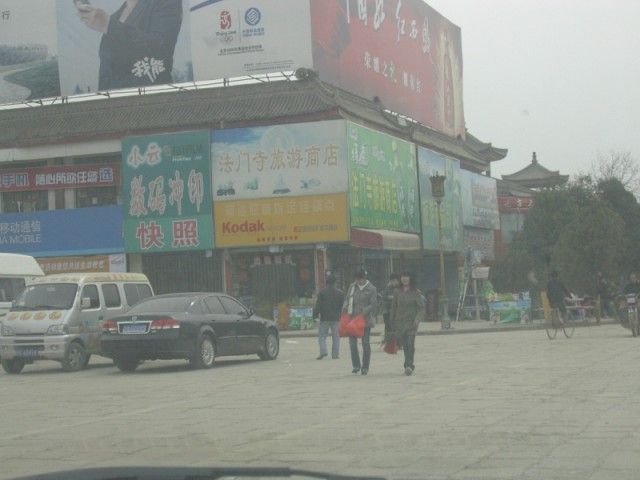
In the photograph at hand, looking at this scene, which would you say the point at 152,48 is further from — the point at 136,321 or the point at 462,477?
the point at 462,477

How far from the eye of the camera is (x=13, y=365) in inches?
842

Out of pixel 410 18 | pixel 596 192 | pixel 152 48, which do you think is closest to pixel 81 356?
pixel 152 48

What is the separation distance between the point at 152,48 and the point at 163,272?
8.95m

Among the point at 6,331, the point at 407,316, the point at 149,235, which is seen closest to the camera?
the point at 407,316

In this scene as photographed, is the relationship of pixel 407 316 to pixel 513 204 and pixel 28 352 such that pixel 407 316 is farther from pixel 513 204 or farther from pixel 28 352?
pixel 513 204

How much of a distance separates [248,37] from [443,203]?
1337 cm

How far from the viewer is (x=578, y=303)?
3516cm

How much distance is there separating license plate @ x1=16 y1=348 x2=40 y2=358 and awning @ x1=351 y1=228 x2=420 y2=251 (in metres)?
22.3

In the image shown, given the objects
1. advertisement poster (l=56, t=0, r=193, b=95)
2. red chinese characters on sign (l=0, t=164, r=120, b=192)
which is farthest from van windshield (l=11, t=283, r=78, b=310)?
red chinese characters on sign (l=0, t=164, r=120, b=192)

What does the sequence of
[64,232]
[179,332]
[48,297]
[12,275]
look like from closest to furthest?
1. [179,332]
2. [48,297]
3. [12,275]
4. [64,232]

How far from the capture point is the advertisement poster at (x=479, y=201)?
56194 millimetres

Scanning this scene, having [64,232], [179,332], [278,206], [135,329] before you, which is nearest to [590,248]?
[278,206]

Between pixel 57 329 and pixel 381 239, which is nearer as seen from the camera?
pixel 57 329

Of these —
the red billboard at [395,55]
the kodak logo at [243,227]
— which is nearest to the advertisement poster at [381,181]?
the red billboard at [395,55]
